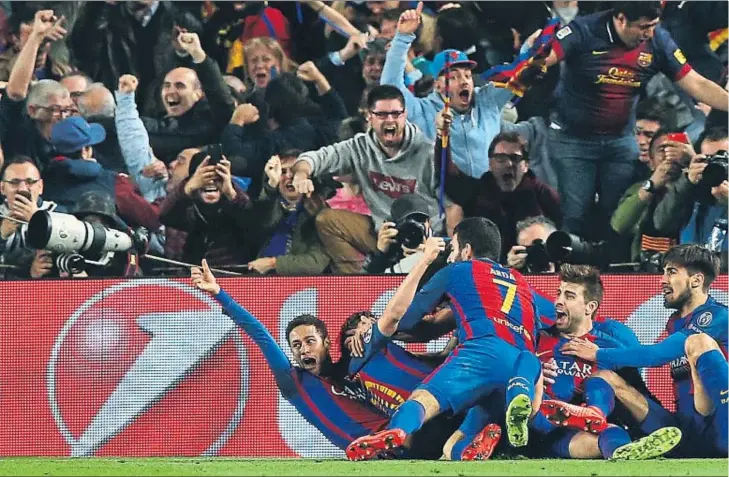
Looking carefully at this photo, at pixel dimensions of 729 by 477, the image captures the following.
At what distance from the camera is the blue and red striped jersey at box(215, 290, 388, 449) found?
852cm

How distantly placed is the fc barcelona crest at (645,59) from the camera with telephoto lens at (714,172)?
0.80 metres

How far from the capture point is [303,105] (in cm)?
919

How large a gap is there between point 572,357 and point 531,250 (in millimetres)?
868

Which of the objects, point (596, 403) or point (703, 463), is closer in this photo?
point (703, 463)

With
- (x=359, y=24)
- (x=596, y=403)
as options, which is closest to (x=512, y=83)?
(x=359, y=24)

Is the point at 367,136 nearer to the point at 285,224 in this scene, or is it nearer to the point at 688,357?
the point at 285,224

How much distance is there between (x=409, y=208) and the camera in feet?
29.7

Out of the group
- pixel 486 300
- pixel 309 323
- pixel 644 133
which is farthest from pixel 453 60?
pixel 309 323

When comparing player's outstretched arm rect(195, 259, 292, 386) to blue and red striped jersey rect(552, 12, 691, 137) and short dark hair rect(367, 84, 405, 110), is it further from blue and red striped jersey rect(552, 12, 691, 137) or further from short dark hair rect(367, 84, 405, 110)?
blue and red striped jersey rect(552, 12, 691, 137)

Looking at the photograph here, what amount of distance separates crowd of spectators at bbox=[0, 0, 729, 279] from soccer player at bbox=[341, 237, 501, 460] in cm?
56

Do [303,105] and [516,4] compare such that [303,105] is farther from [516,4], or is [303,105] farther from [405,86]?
[516,4]

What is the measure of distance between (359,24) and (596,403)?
Result: 3206mm

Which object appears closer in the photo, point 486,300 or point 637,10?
point 486,300

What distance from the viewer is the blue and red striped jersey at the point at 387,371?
8.43 meters
